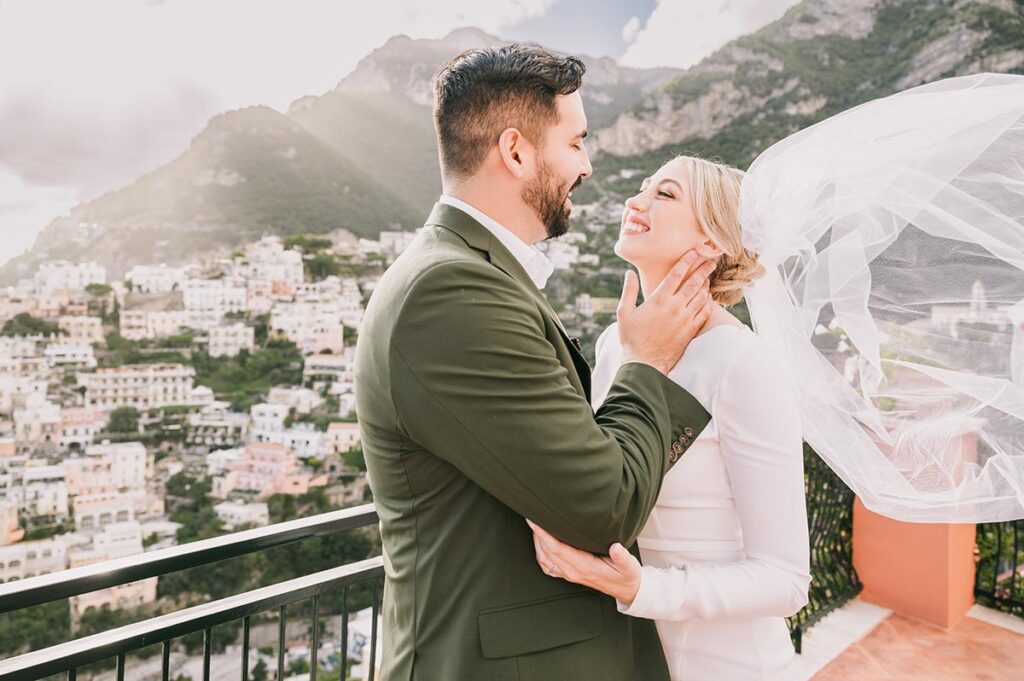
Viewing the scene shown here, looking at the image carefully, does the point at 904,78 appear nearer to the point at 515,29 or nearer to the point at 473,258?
the point at 515,29

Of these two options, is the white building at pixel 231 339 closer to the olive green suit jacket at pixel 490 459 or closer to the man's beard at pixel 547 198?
the man's beard at pixel 547 198

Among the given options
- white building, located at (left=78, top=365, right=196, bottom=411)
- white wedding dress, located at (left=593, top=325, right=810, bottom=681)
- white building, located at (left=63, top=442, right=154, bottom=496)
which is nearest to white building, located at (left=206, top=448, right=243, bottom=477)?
white building, located at (left=63, top=442, right=154, bottom=496)

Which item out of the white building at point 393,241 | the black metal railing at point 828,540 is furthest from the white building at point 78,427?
the black metal railing at point 828,540

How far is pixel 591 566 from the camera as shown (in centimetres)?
84

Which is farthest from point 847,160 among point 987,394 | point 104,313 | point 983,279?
point 104,313

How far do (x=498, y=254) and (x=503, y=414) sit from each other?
29cm

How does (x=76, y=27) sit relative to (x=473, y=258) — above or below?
above

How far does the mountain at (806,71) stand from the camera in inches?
1009

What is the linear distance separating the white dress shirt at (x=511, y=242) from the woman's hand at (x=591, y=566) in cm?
39

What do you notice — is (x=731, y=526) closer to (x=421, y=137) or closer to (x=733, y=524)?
(x=733, y=524)

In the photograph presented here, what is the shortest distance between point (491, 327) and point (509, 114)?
434mm

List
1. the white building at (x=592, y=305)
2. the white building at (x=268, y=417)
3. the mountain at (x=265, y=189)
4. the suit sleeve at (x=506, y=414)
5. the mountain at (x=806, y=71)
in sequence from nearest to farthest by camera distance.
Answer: the suit sleeve at (x=506, y=414) < the white building at (x=268, y=417) < the white building at (x=592, y=305) < the mountain at (x=806, y=71) < the mountain at (x=265, y=189)

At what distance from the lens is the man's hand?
98 centimetres

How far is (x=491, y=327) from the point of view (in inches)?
29.4
